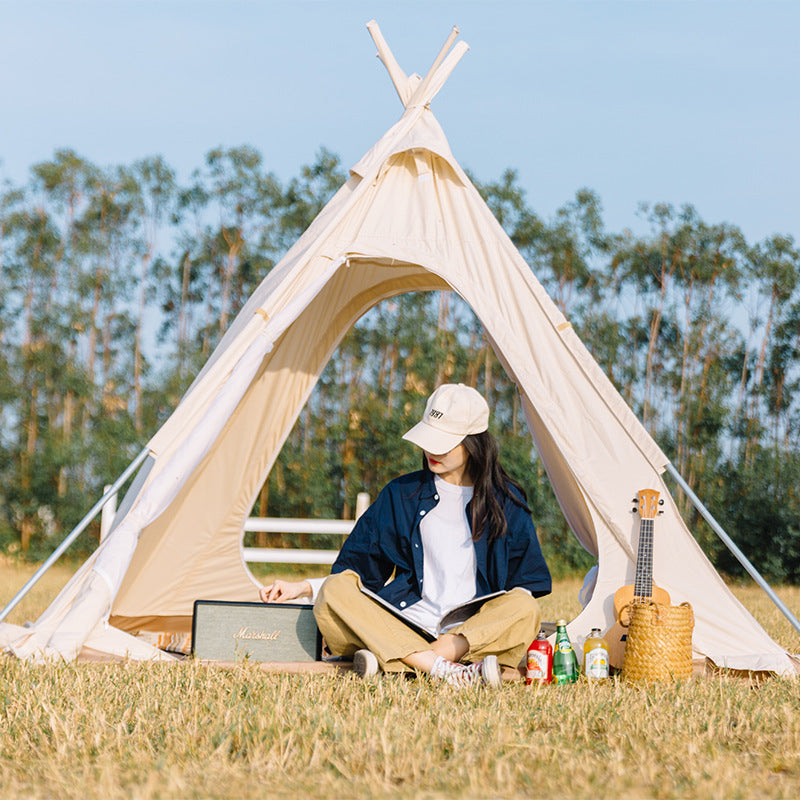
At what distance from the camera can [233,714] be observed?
2414mm

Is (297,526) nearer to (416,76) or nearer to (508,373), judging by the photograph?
(508,373)

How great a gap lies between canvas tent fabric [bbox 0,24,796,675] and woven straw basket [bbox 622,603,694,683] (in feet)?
1.02

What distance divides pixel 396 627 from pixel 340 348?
335 inches

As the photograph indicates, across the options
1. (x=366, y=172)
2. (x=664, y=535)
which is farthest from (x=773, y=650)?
(x=366, y=172)

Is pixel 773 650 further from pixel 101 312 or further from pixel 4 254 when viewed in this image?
pixel 4 254

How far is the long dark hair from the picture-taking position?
3485mm

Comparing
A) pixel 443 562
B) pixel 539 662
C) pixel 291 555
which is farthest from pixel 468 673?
pixel 291 555

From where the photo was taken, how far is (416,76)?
14.7 feet

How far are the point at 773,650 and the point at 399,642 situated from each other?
1458 mm

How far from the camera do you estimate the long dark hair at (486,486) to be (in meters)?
3.48

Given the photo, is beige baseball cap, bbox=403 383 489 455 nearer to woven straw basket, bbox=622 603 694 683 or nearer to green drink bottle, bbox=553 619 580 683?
green drink bottle, bbox=553 619 580 683

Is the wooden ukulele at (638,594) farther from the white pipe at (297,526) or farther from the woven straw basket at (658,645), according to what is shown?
the white pipe at (297,526)

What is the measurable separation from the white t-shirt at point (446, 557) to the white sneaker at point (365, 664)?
0.29 metres

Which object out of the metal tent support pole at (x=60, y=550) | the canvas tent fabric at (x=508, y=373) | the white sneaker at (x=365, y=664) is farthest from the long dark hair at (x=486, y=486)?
the metal tent support pole at (x=60, y=550)
